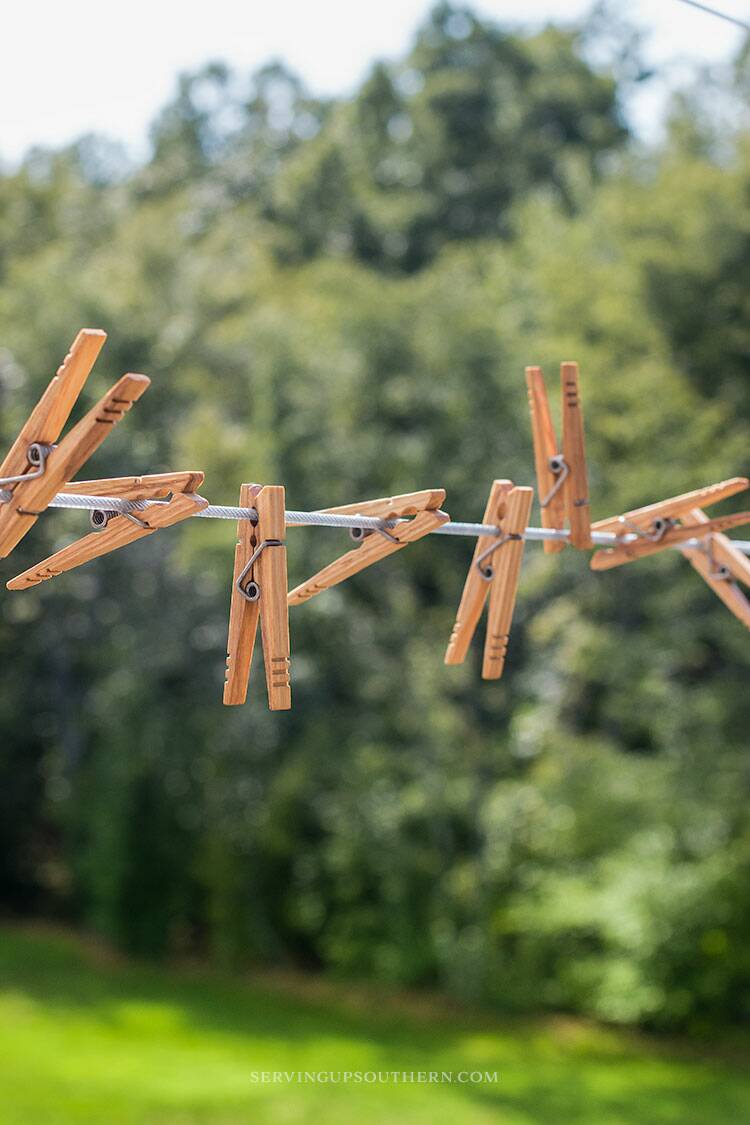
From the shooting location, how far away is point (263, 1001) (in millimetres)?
8609

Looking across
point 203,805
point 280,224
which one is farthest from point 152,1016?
point 280,224

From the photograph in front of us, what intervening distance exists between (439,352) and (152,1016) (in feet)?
14.8

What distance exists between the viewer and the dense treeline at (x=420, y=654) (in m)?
7.73

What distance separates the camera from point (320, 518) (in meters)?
2.05

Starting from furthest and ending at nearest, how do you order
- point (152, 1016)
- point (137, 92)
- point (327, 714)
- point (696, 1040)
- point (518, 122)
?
point (518, 122), point (137, 92), point (327, 714), point (152, 1016), point (696, 1040)

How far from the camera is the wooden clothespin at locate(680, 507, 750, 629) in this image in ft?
8.56

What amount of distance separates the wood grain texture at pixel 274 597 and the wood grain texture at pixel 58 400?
0.39 meters

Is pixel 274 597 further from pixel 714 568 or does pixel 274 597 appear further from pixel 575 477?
pixel 714 568

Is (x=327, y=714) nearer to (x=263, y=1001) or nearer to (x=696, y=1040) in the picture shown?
(x=263, y=1001)

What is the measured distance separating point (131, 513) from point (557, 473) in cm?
90

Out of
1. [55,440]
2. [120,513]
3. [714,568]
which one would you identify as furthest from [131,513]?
[714,568]

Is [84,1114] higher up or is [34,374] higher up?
[34,374]

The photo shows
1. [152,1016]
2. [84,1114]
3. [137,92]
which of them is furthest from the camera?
[137,92]

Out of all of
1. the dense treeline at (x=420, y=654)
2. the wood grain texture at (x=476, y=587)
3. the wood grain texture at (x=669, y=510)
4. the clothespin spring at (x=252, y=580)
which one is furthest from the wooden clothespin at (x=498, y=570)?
the dense treeline at (x=420, y=654)
